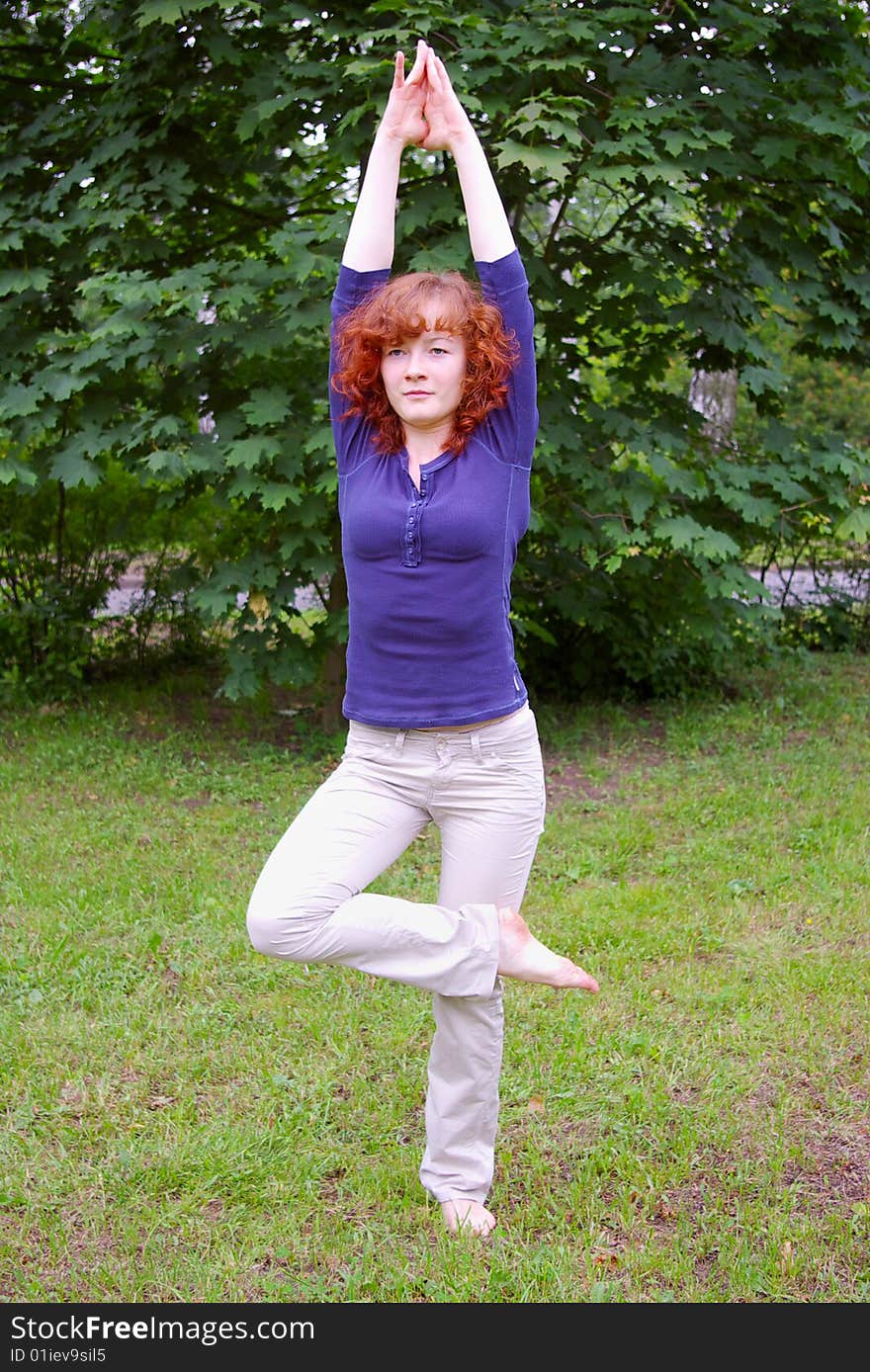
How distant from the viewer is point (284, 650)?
708 centimetres

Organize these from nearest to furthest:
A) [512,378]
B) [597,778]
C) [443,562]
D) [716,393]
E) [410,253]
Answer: [443,562] → [512,378] → [410,253] → [597,778] → [716,393]

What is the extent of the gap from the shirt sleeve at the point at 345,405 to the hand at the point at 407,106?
12.1 inches

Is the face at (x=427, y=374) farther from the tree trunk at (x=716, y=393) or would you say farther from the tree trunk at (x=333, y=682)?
the tree trunk at (x=716, y=393)

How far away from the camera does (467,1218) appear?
310 centimetres

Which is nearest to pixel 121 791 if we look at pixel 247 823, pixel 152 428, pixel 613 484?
pixel 247 823

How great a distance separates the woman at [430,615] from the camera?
2715 mm

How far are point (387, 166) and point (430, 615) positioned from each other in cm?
105

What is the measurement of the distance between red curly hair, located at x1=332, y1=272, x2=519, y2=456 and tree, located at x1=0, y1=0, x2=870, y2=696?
3.33m

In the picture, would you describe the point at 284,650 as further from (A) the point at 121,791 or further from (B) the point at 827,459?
(B) the point at 827,459

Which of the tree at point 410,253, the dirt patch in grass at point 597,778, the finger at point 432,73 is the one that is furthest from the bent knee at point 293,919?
the dirt patch in grass at point 597,778

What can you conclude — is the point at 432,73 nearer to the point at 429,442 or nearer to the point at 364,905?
the point at 429,442

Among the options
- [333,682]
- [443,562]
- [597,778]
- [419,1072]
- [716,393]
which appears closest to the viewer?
[443,562]

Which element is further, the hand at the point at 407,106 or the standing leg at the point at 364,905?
the hand at the point at 407,106

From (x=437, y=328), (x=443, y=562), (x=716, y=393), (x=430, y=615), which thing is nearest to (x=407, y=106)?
(x=437, y=328)
